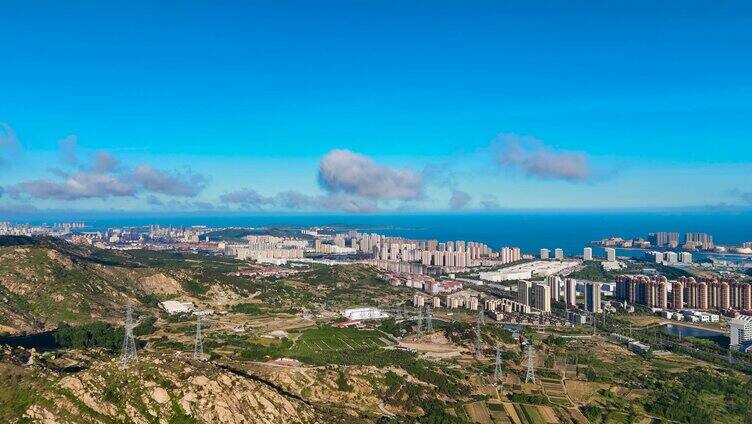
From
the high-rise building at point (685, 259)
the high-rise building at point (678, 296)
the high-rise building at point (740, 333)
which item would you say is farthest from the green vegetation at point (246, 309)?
the high-rise building at point (685, 259)

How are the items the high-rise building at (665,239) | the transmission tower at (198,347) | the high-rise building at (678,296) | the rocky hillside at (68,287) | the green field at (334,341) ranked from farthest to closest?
the high-rise building at (665,239), the high-rise building at (678,296), the rocky hillside at (68,287), the green field at (334,341), the transmission tower at (198,347)

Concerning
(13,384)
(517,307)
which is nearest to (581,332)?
(517,307)

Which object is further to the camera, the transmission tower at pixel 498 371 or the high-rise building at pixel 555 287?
the high-rise building at pixel 555 287

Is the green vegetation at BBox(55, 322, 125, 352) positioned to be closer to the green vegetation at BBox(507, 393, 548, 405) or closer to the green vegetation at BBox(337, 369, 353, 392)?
A: the green vegetation at BBox(337, 369, 353, 392)

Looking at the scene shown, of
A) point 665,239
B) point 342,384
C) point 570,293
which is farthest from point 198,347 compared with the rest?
point 665,239

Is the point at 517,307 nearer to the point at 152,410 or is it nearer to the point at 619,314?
the point at 619,314

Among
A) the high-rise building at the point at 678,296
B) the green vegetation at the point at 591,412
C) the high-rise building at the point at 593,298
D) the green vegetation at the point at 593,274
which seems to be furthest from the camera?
the green vegetation at the point at 593,274

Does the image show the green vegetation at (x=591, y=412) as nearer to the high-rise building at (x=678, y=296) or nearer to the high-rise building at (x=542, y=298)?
the high-rise building at (x=542, y=298)
